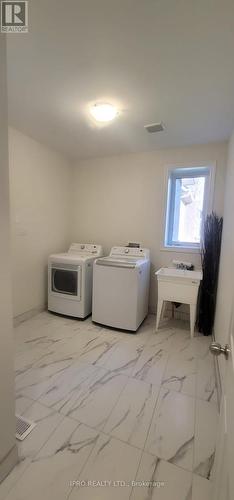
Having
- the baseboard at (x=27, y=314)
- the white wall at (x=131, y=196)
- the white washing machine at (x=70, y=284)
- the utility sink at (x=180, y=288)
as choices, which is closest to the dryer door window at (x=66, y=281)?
the white washing machine at (x=70, y=284)

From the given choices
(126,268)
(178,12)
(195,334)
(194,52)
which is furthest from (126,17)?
(195,334)

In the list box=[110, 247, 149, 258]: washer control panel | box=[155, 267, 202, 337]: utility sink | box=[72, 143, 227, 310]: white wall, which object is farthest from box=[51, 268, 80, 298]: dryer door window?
box=[155, 267, 202, 337]: utility sink

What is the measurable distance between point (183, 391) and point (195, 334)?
1036 mm

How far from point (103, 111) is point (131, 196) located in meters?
1.36

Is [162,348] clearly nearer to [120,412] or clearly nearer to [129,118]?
[120,412]

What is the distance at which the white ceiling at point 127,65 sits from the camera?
3.67ft

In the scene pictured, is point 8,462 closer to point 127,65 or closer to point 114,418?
point 114,418


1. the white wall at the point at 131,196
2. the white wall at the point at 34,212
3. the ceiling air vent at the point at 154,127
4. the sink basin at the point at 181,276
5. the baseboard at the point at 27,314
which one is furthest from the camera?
the white wall at the point at 131,196

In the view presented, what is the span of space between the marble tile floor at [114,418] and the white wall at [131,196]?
47.9 inches

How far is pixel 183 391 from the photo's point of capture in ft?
5.62

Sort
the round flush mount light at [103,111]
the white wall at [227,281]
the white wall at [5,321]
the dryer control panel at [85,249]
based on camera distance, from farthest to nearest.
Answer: the dryer control panel at [85,249]
the round flush mount light at [103,111]
the white wall at [227,281]
the white wall at [5,321]

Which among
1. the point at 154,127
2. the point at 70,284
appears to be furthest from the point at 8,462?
the point at 154,127

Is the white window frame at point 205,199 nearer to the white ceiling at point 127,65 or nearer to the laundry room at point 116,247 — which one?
the laundry room at point 116,247

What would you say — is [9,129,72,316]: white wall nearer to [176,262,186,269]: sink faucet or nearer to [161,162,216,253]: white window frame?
[161,162,216,253]: white window frame
